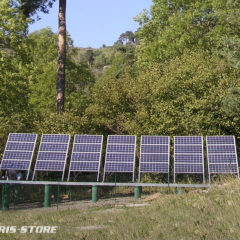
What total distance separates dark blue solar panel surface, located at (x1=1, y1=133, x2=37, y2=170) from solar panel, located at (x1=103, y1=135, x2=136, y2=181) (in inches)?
162

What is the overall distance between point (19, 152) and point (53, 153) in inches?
72.1

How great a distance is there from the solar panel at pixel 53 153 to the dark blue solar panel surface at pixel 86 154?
20.2 inches

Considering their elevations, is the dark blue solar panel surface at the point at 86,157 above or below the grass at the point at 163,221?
above

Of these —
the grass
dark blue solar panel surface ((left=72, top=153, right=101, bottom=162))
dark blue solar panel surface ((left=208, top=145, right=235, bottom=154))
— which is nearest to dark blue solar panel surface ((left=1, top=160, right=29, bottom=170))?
dark blue solar panel surface ((left=72, top=153, right=101, bottom=162))

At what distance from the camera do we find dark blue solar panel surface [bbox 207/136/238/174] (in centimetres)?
2005

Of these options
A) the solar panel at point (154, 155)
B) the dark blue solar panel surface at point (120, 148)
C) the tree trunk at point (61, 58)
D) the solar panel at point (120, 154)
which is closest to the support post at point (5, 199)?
the solar panel at point (120, 154)

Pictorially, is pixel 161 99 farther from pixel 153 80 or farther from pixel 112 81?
pixel 112 81

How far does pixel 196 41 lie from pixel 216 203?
32.3 m

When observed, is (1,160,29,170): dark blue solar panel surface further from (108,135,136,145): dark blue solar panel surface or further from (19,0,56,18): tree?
(19,0,56,18): tree

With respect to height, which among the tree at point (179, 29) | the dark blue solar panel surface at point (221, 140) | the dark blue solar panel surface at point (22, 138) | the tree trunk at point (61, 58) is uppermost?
the tree at point (179, 29)

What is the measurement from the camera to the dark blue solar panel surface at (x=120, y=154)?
67.1 ft

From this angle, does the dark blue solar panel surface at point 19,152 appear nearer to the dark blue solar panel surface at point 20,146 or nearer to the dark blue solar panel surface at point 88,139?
the dark blue solar panel surface at point 20,146

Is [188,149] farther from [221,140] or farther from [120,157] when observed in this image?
[120,157]

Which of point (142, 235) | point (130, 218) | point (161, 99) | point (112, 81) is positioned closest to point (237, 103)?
point (161, 99)
